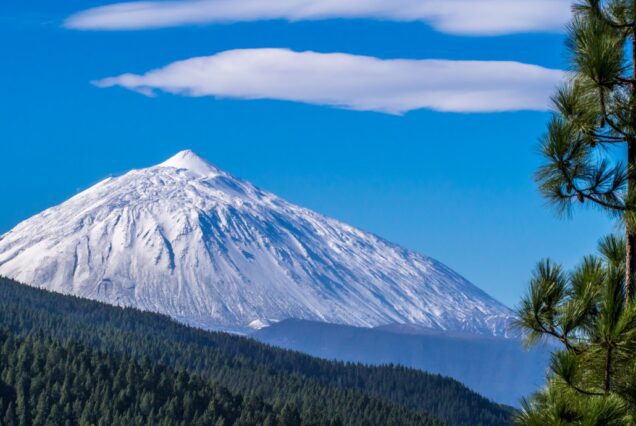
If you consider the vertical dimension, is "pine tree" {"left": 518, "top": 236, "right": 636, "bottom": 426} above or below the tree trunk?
below

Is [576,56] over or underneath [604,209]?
over

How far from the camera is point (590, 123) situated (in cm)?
2745

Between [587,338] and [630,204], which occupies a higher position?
[630,204]

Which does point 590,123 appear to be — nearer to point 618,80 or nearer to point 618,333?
point 618,80

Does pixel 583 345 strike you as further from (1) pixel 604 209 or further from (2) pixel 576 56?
(2) pixel 576 56

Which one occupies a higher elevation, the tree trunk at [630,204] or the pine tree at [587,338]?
the tree trunk at [630,204]

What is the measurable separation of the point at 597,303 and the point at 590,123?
3.97 metres

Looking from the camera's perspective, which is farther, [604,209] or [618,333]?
[604,209]

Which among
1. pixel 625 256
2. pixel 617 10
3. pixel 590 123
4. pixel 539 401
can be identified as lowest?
pixel 539 401

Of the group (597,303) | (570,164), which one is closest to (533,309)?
(597,303)

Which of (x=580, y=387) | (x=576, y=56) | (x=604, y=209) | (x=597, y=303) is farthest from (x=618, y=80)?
(x=580, y=387)

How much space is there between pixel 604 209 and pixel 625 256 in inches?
56.0

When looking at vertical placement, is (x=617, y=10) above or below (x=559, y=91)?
above

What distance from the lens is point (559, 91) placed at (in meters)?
27.4
